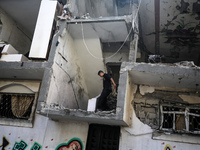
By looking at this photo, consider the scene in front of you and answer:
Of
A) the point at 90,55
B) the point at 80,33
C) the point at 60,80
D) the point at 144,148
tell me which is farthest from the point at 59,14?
the point at 144,148

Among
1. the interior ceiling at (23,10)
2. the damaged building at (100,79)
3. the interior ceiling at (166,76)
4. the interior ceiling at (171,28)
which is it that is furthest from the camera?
the interior ceiling at (23,10)

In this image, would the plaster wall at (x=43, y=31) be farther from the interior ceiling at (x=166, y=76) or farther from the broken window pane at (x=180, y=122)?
the broken window pane at (x=180, y=122)

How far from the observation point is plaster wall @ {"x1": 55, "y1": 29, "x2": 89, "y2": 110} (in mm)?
8398

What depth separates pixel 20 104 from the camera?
909 centimetres

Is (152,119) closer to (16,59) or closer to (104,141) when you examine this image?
(104,141)

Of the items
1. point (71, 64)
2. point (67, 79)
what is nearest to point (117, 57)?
point (71, 64)

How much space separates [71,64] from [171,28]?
4.76 m

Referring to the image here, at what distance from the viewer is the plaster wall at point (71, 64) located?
331 inches

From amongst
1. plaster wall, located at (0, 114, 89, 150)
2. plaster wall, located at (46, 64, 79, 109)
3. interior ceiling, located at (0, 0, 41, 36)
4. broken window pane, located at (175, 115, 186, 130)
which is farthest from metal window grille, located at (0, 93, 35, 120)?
broken window pane, located at (175, 115, 186, 130)

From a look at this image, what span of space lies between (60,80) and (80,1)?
4.01m

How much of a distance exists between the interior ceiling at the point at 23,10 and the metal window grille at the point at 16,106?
4.33 metres

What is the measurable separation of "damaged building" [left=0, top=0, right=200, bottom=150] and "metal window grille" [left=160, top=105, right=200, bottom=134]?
0.03 meters

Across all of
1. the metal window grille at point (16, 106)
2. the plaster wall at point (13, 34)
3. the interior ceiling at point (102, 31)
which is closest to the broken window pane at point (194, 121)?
the interior ceiling at point (102, 31)

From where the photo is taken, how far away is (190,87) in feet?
25.2
